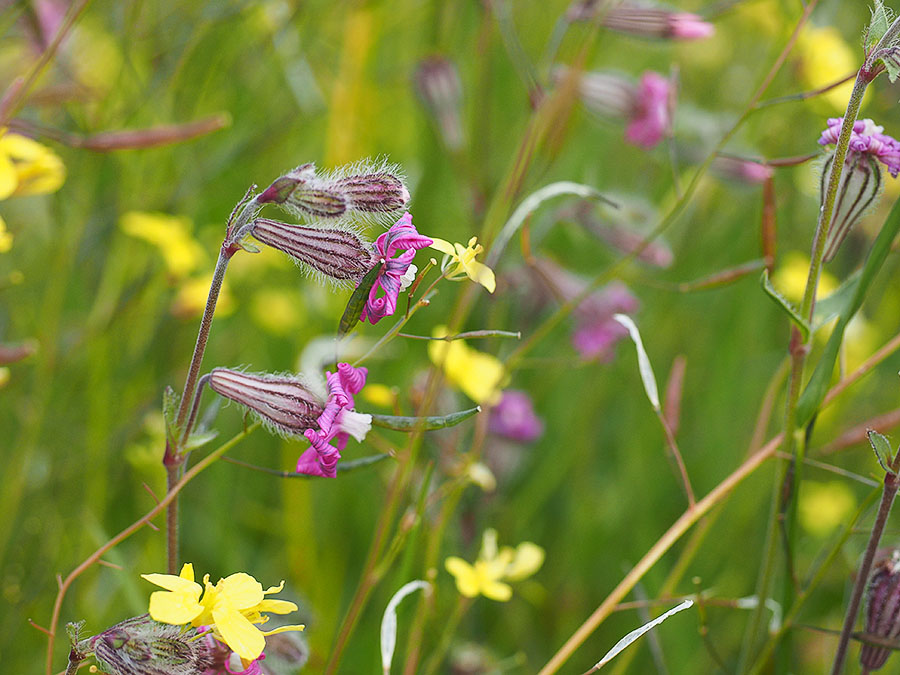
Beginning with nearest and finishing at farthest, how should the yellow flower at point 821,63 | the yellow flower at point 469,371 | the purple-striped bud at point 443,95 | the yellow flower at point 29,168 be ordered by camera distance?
the yellow flower at point 29,168, the yellow flower at point 469,371, the purple-striped bud at point 443,95, the yellow flower at point 821,63

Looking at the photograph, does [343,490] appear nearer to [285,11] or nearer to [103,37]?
[285,11]

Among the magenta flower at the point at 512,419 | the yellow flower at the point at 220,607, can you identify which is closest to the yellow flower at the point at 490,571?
the yellow flower at the point at 220,607

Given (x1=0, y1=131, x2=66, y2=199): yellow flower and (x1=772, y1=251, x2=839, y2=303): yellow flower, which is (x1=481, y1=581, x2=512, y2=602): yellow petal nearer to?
(x1=0, y1=131, x2=66, y2=199): yellow flower

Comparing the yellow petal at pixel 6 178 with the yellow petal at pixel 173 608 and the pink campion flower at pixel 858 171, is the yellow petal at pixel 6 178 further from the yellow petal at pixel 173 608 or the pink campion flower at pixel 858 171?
the pink campion flower at pixel 858 171

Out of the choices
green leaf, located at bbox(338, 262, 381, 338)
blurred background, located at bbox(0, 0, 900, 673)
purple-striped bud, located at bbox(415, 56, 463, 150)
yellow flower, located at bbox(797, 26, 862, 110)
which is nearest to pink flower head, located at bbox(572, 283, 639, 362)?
blurred background, located at bbox(0, 0, 900, 673)

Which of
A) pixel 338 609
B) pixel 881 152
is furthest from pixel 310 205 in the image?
pixel 338 609

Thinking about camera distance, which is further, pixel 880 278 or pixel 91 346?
pixel 880 278
